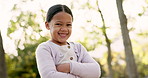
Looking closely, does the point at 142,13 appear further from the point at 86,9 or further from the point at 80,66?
the point at 80,66

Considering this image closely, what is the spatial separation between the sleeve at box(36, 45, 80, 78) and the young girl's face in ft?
0.40

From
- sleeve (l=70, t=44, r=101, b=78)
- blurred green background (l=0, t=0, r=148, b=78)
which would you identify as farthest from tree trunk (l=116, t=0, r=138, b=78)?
sleeve (l=70, t=44, r=101, b=78)

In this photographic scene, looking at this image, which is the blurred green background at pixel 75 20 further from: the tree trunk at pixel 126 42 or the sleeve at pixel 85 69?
the sleeve at pixel 85 69

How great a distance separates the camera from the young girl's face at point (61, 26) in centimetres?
196

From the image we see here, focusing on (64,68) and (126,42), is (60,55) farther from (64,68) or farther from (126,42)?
(126,42)

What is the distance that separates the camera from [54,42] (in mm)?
2045

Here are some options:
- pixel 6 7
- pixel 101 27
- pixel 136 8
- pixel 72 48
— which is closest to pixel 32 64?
pixel 101 27

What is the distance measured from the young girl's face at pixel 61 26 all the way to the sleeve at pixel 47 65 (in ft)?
0.40

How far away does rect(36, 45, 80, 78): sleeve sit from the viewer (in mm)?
1849

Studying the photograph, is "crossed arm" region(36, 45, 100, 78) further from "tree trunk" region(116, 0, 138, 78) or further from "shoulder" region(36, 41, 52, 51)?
"tree trunk" region(116, 0, 138, 78)

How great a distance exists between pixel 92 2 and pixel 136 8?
1.08 m

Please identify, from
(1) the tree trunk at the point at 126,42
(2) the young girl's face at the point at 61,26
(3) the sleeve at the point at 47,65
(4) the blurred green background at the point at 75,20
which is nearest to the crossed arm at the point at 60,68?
(3) the sleeve at the point at 47,65

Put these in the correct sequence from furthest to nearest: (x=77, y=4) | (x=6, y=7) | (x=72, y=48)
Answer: (x=77, y=4) < (x=6, y=7) < (x=72, y=48)

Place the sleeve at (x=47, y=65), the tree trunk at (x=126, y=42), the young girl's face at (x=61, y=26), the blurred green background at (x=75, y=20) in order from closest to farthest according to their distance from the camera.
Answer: the sleeve at (x=47, y=65), the young girl's face at (x=61, y=26), the blurred green background at (x=75, y=20), the tree trunk at (x=126, y=42)
